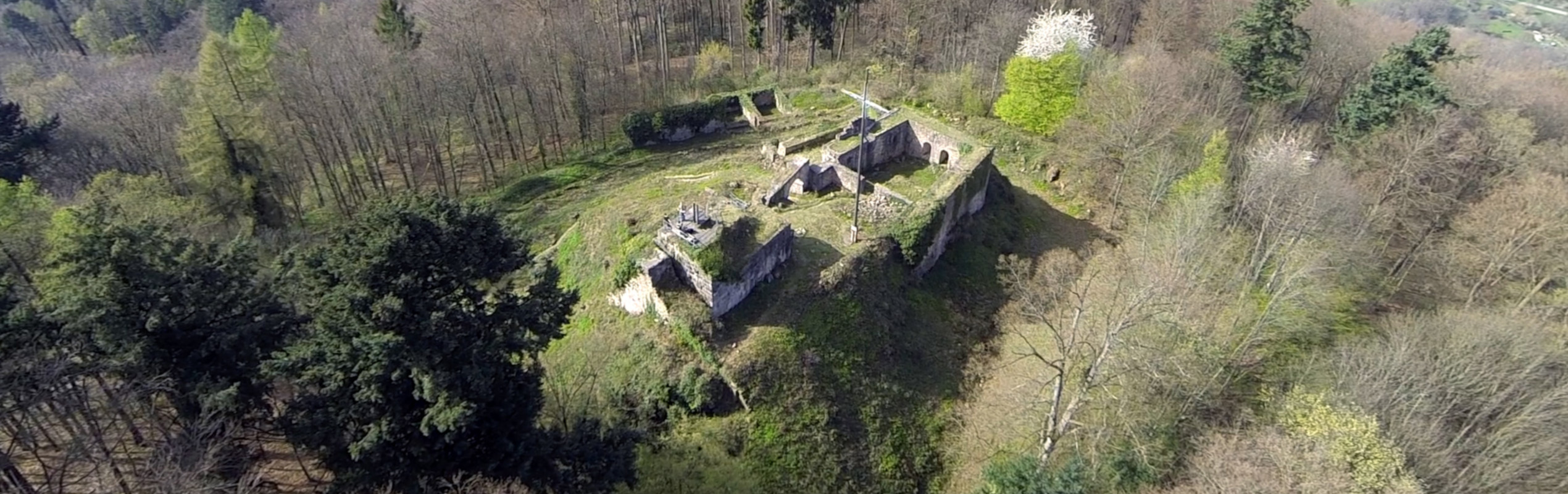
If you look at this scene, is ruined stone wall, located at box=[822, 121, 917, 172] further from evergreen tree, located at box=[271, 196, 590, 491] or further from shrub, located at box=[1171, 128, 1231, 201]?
evergreen tree, located at box=[271, 196, 590, 491]

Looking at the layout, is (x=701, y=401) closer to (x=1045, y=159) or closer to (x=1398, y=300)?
(x=1045, y=159)

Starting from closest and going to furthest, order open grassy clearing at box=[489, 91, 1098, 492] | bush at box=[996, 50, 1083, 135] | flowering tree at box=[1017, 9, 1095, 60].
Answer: open grassy clearing at box=[489, 91, 1098, 492] < bush at box=[996, 50, 1083, 135] < flowering tree at box=[1017, 9, 1095, 60]

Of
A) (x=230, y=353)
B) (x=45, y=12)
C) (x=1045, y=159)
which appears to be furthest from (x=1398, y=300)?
(x=45, y=12)

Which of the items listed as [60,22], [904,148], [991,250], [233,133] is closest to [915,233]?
[991,250]

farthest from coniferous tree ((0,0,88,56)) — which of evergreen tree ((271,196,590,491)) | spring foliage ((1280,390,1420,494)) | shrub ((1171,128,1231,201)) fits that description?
spring foliage ((1280,390,1420,494))

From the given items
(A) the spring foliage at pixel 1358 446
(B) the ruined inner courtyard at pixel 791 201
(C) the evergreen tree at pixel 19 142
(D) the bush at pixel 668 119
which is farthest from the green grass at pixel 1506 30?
(C) the evergreen tree at pixel 19 142

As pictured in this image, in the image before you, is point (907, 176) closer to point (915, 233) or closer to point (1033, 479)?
point (915, 233)
